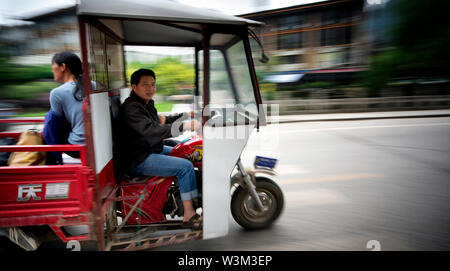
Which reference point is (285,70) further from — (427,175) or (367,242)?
(367,242)

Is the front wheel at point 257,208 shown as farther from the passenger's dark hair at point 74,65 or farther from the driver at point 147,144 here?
the passenger's dark hair at point 74,65

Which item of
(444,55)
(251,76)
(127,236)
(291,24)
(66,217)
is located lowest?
(127,236)

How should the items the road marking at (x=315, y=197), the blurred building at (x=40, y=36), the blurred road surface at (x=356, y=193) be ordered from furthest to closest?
the blurred building at (x=40, y=36), the road marking at (x=315, y=197), the blurred road surface at (x=356, y=193)

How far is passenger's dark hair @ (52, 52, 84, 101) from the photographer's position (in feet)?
7.32

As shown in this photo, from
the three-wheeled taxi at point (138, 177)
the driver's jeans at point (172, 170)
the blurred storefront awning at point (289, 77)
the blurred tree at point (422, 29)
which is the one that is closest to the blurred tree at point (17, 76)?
the three-wheeled taxi at point (138, 177)

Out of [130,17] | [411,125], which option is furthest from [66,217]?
[411,125]

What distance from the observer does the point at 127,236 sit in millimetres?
2551

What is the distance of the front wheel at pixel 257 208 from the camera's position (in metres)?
2.88

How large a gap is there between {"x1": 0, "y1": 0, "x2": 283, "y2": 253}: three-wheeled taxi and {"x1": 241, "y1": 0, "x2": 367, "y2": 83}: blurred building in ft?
34.8

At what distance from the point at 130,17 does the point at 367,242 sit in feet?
9.74

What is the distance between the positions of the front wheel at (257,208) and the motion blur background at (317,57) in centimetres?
111

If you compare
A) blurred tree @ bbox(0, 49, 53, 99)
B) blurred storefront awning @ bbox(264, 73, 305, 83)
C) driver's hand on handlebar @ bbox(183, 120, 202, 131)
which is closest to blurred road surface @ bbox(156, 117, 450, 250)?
driver's hand on handlebar @ bbox(183, 120, 202, 131)

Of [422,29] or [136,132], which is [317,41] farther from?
[136,132]

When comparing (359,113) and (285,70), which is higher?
(285,70)
